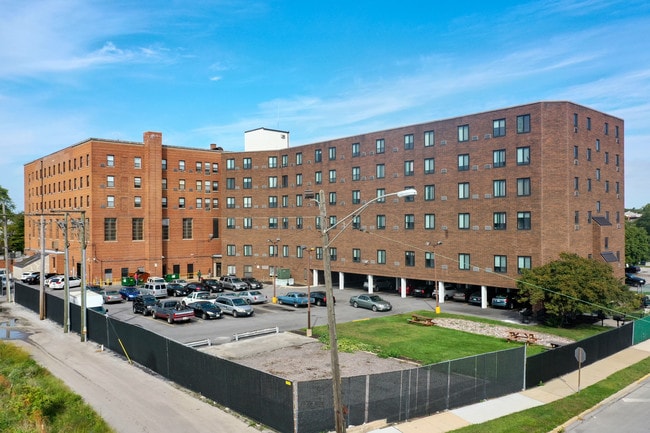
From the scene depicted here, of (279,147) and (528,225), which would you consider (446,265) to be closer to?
(528,225)

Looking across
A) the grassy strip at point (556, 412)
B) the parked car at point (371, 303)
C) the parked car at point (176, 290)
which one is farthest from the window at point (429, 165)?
the parked car at point (176, 290)

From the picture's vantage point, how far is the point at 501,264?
1868 inches

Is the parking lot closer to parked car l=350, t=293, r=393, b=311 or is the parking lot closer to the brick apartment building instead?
parked car l=350, t=293, r=393, b=311

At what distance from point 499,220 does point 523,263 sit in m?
4.68

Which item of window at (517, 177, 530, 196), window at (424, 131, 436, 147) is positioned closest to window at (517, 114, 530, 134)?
window at (517, 177, 530, 196)

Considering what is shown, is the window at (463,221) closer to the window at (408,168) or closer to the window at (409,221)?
the window at (409,221)

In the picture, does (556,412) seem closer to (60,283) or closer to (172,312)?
(172,312)

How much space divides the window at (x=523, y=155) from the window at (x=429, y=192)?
9.48 meters

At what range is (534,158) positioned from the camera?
4541 centimetres

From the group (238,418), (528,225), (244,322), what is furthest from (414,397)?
(528,225)

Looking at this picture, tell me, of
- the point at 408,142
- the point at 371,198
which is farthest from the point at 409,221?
the point at 408,142

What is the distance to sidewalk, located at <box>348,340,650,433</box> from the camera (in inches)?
740

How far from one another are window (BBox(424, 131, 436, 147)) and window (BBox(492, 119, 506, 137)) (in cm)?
670

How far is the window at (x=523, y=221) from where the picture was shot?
45594 mm
